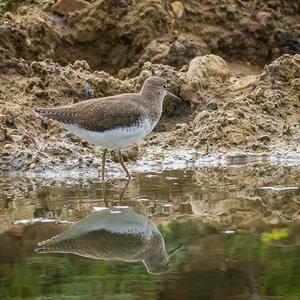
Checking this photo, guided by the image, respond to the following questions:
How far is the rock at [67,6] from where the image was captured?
13516 millimetres

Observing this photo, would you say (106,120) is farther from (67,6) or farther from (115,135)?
(67,6)

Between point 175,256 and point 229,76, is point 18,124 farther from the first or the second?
point 175,256

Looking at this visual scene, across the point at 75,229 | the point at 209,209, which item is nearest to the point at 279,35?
the point at 209,209

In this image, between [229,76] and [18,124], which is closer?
[18,124]

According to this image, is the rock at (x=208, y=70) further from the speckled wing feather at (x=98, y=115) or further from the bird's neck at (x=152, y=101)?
the speckled wing feather at (x=98, y=115)

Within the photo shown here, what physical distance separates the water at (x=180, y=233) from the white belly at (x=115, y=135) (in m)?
0.42

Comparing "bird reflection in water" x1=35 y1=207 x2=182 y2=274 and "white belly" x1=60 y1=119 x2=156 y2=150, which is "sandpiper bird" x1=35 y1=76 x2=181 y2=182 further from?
"bird reflection in water" x1=35 y1=207 x2=182 y2=274

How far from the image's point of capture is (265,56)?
1465cm

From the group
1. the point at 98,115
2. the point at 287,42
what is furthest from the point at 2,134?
the point at 287,42

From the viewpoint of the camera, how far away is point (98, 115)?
9547mm

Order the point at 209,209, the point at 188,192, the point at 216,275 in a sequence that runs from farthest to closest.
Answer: the point at 188,192 → the point at 209,209 → the point at 216,275

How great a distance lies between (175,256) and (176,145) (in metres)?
4.60

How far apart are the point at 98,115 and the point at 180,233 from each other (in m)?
2.26

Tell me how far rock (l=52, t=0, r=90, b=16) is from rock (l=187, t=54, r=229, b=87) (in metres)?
1.92
